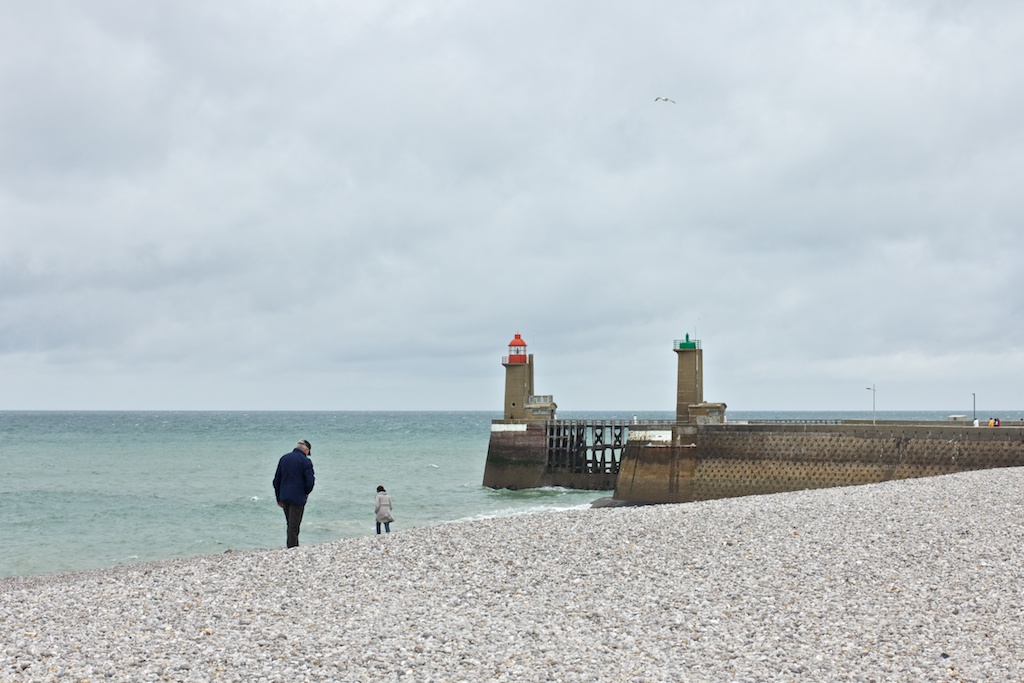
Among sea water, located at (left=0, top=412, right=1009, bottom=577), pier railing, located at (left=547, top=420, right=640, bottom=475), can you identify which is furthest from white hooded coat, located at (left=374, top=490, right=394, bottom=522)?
pier railing, located at (left=547, top=420, right=640, bottom=475)

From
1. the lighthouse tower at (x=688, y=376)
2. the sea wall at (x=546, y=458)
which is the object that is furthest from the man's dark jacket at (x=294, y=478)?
the sea wall at (x=546, y=458)

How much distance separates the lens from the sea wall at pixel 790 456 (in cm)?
2681

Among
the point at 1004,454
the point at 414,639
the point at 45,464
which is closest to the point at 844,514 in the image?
the point at 414,639

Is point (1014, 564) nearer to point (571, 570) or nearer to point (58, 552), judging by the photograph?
point (571, 570)

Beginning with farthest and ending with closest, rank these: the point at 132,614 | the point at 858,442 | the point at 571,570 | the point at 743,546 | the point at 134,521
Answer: the point at 134,521, the point at 858,442, the point at 743,546, the point at 571,570, the point at 132,614

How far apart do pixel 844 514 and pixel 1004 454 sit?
12954 millimetres

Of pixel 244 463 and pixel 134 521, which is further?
pixel 244 463

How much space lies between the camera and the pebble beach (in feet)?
29.4

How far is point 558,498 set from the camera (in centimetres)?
3872

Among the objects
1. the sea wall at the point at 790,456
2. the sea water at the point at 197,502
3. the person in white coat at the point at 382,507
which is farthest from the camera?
the sea water at the point at 197,502

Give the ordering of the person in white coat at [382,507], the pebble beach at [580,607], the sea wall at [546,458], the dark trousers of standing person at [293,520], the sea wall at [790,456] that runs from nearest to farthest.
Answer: the pebble beach at [580,607]
the dark trousers of standing person at [293,520]
the person in white coat at [382,507]
the sea wall at [790,456]
the sea wall at [546,458]

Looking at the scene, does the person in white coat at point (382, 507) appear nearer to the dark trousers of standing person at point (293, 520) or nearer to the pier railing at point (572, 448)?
the dark trousers of standing person at point (293, 520)

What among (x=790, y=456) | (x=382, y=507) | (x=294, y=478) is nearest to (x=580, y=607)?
(x=294, y=478)

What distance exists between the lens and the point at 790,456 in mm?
29094
